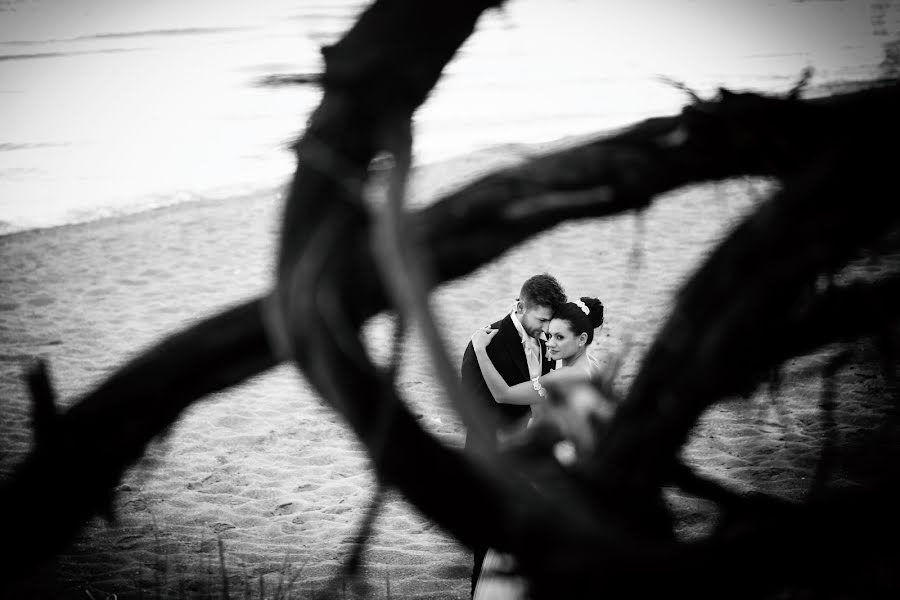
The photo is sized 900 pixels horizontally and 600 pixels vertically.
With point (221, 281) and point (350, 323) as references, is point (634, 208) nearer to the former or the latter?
Answer: point (350, 323)

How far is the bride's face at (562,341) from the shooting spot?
11.2 ft

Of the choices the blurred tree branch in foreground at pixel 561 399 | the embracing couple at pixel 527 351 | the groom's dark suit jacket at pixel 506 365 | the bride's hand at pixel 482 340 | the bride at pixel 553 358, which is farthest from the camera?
the bride's hand at pixel 482 340

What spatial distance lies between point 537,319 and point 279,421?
5110mm

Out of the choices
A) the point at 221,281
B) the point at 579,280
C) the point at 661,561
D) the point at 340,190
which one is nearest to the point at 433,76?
the point at 340,190

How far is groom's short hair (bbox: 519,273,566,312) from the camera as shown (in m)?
3.47

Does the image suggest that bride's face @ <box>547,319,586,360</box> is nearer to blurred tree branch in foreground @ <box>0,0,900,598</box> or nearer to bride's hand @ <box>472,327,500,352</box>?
bride's hand @ <box>472,327,500,352</box>

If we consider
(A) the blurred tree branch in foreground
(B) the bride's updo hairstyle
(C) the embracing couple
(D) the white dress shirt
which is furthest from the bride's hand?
(A) the blurred tree branch in foreground

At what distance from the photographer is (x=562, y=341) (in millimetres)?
3410

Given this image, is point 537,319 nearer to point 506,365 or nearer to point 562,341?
point 562,341

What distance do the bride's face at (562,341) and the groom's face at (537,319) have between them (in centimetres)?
4

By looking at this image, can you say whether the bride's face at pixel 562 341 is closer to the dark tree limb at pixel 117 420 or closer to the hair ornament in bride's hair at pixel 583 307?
the hair ornament in bride's hair at pixel 583 307

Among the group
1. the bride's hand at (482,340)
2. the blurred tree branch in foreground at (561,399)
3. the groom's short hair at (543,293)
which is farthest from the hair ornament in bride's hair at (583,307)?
the blurred tree branch in foreground at (561,399)

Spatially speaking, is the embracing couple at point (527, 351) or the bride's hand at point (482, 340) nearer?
the embracing couple at point (527, 351)

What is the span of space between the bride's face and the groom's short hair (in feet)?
0.30
